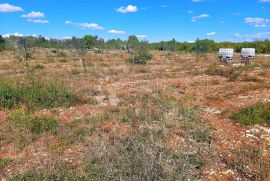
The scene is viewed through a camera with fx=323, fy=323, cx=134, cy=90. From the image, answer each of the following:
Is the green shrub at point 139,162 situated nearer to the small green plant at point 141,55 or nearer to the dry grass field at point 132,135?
the dry grass field at point 132,135

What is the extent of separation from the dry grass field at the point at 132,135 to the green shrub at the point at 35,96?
0.03m

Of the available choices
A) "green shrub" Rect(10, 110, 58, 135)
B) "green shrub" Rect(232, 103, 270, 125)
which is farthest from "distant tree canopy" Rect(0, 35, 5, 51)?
"green shrub" Rect(232, 103, 270, 125)

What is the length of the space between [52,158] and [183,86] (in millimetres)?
8615

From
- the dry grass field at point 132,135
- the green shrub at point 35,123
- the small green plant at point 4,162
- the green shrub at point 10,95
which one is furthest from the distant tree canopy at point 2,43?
the small green plant at point 4,162

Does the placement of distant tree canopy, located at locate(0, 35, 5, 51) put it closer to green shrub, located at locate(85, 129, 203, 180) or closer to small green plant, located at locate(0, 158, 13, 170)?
small green plant, located at locate(0, 158, 13, 170)

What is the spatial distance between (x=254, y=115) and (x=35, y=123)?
17.5ft

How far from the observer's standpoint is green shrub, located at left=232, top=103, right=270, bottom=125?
7.86 metres

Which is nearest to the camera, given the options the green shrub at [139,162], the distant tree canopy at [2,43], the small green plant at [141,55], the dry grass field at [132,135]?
the green shrub at [139,162]

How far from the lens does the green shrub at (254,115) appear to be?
25.8ft

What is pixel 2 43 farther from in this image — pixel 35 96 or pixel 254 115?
pixel 254 115

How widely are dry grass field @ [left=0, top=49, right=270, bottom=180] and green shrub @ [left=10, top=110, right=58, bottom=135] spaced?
2 cm

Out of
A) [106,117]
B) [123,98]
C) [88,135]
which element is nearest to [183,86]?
[123,98]

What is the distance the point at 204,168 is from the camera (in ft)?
17.8

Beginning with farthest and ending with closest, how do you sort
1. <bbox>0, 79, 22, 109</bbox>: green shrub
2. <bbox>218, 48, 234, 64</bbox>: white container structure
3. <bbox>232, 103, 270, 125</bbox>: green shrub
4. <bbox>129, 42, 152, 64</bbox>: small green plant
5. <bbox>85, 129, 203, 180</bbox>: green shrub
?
<bbox>129, 42, 152, 64</bbox>: small green plant < <bbox>218, 48, 234, 64</bbox>: white container structure < <bbox>0, 79, 22, 109</bbox>: green shrub < <bbox>232, 103, 270, 125</bbox>: green shrub < <bbox>85, 129, 203, 180</bbox>: green shrub
